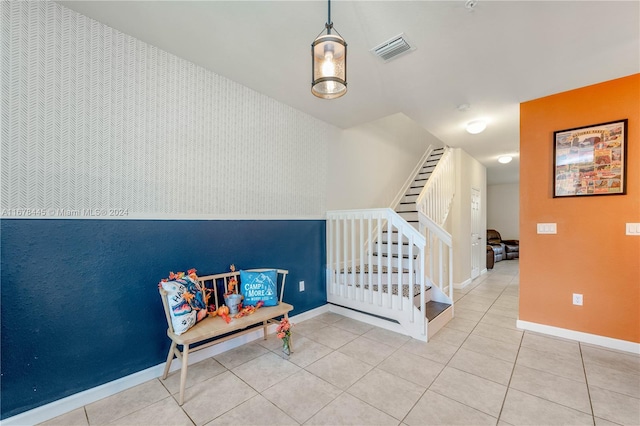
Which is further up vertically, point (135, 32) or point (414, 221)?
point (135, 32)

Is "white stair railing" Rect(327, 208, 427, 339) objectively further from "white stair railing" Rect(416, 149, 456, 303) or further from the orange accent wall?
the orange accent wall

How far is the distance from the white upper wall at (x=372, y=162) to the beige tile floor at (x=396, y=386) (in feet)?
6.49

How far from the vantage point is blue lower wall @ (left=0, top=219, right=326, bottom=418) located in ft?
5.07

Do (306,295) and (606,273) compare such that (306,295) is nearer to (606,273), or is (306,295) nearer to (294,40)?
(294,40)

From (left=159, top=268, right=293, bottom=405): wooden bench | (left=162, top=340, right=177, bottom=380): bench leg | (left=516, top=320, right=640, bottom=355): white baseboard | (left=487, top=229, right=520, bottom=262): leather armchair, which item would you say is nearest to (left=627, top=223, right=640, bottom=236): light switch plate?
(left=516, top=320, right=640, bottom=355): white baseboard

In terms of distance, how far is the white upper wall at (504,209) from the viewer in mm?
9259

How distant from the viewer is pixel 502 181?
9141mm

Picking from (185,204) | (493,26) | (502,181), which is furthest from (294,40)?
(502,181)

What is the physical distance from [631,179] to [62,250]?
475 cm

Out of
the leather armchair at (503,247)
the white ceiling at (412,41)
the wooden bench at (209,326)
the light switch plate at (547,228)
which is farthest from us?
the leather armchair at (503,247)

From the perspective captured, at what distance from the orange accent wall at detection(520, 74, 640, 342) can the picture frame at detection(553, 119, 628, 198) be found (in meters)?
0.05

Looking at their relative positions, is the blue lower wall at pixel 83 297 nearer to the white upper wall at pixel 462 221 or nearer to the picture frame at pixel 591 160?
the picture frame at pixel 591 160

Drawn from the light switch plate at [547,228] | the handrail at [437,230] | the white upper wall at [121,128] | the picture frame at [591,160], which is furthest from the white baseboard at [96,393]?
the picture frame at [591,160]

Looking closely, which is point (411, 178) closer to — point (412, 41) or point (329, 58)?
point (412, 41)
